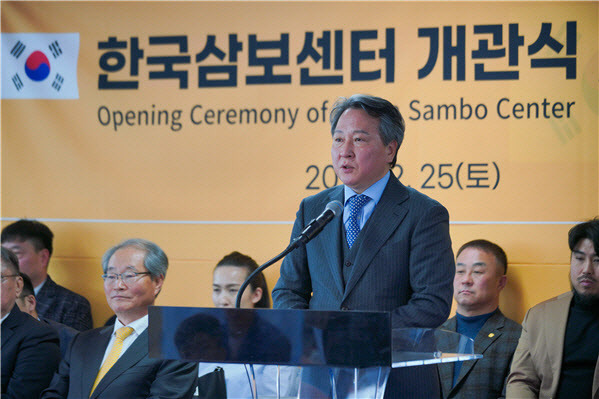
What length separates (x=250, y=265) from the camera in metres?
3.91

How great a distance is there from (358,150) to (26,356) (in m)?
1.93

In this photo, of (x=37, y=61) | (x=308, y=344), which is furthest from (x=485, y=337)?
(x=37, y=61)

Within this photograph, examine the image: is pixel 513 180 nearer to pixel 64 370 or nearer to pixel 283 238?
pixel 283 238

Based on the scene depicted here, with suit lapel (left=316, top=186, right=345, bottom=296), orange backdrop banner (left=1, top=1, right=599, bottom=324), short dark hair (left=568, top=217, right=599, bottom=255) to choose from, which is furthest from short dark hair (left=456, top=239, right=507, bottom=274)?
suit lapel (left=316, top=186, right=345, bottom=296)

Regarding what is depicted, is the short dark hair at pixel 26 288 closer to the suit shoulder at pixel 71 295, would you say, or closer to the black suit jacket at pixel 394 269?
the suit shoulder at pixel 71 295

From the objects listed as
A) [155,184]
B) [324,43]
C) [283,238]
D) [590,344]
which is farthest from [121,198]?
[590,344]

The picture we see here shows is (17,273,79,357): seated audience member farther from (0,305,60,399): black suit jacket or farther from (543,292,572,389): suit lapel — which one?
(543,292,572,389): suit lapel

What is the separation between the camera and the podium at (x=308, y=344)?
58.0 inches

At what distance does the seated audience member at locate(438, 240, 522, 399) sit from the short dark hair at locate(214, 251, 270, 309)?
3.12 ft

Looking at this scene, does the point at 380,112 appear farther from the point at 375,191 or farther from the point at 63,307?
the point at 63,307

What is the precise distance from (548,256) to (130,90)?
243 centimetres

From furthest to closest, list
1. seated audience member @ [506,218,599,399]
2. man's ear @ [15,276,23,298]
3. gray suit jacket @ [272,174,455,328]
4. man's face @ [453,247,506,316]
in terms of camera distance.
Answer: man's face @ [453,247,506,316], man's ear @ [15,276,23,298], seated audience member @ [506,218,599,399], gray suit jacket @ [272,174,455,328]

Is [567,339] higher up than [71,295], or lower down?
lower down

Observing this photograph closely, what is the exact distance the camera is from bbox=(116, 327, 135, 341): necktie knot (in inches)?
116
